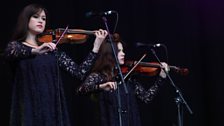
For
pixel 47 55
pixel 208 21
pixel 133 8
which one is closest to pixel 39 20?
pixel 47 55

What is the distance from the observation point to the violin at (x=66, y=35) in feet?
10.7

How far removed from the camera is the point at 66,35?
338cm

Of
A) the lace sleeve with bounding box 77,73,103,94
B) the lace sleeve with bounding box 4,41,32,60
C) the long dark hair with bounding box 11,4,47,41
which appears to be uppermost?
the long dark hair with bounding box 11,4,47,41

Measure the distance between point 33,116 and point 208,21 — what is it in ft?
8.56

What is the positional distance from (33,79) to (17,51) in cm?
21

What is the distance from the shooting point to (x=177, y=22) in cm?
490

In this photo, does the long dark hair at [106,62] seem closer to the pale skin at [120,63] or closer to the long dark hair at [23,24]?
the pale skin at [120,63]

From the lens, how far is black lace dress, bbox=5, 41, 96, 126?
2951mm

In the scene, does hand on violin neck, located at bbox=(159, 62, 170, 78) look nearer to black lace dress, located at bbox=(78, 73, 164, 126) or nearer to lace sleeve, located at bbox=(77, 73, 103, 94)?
black lace dress, located at bbox=(78, 73, 164, 126)

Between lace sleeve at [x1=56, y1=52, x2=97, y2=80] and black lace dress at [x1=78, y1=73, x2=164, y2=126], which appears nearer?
lace sleeve at [x1=56, y1=52, x2=97, y2=80]

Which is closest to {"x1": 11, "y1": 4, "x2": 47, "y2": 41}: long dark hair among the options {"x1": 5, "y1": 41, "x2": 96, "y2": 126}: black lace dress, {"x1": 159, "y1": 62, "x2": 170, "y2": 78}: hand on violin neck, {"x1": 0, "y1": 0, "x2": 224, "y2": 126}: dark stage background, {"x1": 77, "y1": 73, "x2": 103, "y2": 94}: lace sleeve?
{"x1": 5, "y1": 41, "x2": 96, "y2": 126}: black lace dress

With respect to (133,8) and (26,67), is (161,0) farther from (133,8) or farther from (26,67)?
(26,67)

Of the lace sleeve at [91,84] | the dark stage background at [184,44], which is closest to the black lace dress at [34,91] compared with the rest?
the lace sleeve at [91,84]

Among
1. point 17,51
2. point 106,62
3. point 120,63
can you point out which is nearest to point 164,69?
point 120,63
